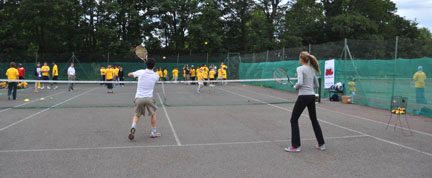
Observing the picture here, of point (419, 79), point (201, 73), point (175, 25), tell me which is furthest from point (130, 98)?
point (175, 25)

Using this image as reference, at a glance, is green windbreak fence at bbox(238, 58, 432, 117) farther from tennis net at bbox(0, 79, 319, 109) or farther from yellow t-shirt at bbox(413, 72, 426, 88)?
tennis net at bbox(0, 79, 319, 109)

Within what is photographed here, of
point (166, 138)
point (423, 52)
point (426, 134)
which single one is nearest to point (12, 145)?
point (166, 138)

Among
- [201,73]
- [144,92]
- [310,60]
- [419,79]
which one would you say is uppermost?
[310,60]

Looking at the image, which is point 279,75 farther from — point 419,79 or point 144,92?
point 419,79

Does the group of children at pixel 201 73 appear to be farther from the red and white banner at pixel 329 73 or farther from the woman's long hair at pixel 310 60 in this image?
the woman's long hair at pixel 310 60

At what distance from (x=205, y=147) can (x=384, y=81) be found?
10049 mm

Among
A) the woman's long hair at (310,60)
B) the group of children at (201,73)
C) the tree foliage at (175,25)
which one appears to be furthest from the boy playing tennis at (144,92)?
the tree foliage at (175,25)

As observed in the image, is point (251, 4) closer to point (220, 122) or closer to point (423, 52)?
point (423, 52)

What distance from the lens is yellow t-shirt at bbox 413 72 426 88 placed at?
1170cm

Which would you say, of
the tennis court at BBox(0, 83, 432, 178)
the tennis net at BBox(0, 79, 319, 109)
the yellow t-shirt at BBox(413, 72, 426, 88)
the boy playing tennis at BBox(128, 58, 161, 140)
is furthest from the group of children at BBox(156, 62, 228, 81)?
the boy playing tennis at BBox(128, 58, 161, 140)

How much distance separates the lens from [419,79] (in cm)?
1182

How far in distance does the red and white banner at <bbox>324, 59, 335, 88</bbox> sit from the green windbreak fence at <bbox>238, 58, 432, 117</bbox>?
200 millimetres

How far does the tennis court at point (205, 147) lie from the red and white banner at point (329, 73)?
19.9 feet

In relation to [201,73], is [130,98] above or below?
below
